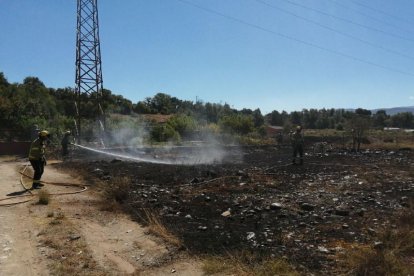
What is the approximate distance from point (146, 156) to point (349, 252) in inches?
751

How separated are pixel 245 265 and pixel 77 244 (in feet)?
10.1

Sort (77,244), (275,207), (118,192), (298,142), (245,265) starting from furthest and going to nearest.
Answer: (298,142)
(118,192)
(275,207)
(77,244)
(245,265)

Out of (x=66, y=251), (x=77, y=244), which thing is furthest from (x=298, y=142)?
(x=66, y=251)

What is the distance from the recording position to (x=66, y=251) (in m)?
6.96

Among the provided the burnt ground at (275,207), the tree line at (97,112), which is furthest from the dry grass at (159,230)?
the tree line at (97,112)

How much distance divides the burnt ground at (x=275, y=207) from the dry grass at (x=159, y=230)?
0.54 ft

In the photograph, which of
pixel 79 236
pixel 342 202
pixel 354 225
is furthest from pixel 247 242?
pixel 342 202

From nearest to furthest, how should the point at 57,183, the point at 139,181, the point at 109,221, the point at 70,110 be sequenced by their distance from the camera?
the point at 109,221 < the point at 57,183 < the point at 139,181 < the point at 70,110

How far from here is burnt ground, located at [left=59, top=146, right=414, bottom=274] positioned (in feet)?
23.8

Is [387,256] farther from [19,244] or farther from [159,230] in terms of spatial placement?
[19,244]

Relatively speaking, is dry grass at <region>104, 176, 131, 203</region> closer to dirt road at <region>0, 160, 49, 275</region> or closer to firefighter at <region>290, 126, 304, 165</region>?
dirt road at <region>0, 160, 49, 275</region>

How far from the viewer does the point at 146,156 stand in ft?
81.4

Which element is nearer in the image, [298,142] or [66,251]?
[66,251]

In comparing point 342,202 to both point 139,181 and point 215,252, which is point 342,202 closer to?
point 215,252
